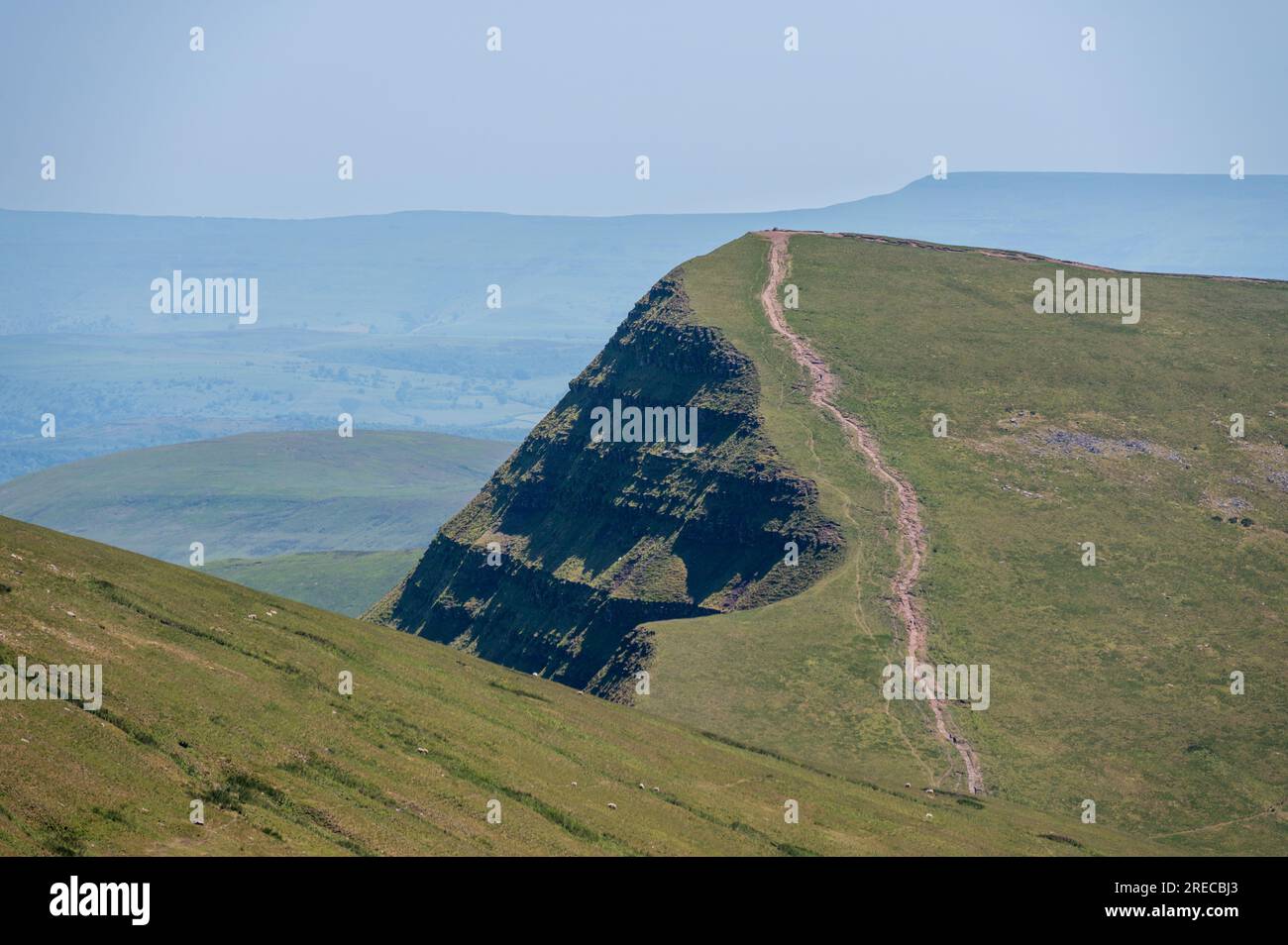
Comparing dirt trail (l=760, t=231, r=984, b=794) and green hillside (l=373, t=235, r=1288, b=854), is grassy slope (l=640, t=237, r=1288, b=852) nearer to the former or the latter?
green hillside (l=373, t=235, r=1288, b=854)

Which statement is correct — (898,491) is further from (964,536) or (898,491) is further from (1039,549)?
(1039,549)

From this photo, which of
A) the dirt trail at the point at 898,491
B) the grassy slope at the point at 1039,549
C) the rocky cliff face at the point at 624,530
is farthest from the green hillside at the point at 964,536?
the dirt trail at the point at 898,491

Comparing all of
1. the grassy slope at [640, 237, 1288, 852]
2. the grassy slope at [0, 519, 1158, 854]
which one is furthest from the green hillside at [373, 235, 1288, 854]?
the grassy slope at [0, 519, 1158, 854]

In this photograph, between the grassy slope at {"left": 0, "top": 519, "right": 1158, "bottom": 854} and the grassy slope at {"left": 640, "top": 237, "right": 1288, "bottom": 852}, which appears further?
the grassy slope at {"left": 640, "top": 237, "right": 1288, "bottom": 852}

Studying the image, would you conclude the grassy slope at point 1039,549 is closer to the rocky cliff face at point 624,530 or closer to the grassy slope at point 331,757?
the rocky cliff face at point 624,530

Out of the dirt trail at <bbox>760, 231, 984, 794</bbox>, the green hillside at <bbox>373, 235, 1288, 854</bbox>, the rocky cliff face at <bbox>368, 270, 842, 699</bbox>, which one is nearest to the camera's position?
the green hillside at <bbox>373, 235, 1288, 854</bbox>
